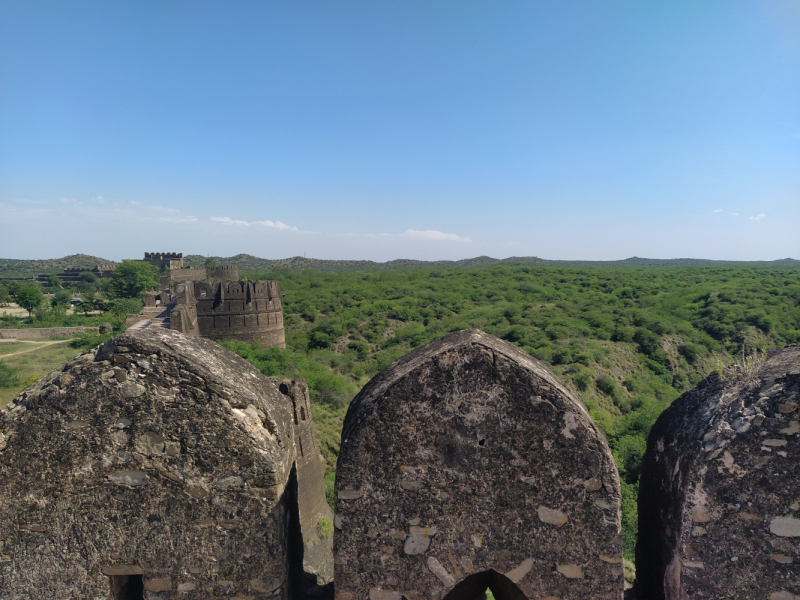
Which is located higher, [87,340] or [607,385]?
[87,340]

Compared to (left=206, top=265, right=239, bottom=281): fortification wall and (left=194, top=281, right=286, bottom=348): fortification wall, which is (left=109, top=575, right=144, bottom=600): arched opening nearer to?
(left=194, top=281, right=286, bottom=348): fortification wall

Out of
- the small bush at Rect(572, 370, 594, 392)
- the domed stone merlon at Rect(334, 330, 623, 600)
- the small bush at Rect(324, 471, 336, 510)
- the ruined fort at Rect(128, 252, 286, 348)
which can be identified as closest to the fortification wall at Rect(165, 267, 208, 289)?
the ruined fort at Rect(128, 252, 286, 348)

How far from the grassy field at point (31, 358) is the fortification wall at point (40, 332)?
78.8 inches

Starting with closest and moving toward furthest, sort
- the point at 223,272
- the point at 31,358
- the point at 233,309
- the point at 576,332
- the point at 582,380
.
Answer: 1. the point at 582,380
2. the point at 233,309
3. the point at 31,358
4. the point at 576,332
5. the point at 223,272

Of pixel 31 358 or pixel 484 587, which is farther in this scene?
pixel 31 358

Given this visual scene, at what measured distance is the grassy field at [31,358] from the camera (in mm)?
19159

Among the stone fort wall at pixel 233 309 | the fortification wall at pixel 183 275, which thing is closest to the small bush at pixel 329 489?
the stone fort wall at pixel 233 309

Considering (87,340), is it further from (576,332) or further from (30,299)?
(576,332)

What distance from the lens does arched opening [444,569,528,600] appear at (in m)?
3.02

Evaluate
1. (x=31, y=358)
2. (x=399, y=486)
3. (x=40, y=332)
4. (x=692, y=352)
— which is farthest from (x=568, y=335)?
(x=40, y=332)

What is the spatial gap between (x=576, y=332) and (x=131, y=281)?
4519 centimetres

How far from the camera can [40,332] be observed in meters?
29.9

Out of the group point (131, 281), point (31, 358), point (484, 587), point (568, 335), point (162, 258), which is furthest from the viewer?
point (162, 258)

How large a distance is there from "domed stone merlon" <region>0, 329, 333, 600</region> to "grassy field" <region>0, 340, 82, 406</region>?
1813cm
